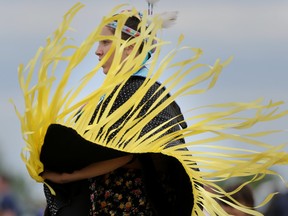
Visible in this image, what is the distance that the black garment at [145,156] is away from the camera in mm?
3357

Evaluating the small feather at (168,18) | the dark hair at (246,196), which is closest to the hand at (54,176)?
the small feather at (168,18)

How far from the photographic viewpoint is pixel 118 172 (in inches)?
138

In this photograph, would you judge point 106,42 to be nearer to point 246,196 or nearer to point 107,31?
point 107,31

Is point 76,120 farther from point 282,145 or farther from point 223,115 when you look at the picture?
point 282,145

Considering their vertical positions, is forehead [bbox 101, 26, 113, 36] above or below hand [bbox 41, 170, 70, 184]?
above

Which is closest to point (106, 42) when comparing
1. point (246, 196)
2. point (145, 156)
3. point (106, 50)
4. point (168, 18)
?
point (106, 50)

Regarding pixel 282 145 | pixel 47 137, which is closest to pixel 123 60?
Result: pixel 47 137

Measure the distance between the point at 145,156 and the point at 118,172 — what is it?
5.3 inches

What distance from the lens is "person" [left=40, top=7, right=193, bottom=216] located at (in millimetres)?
3375

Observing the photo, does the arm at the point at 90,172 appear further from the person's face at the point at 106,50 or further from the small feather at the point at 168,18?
the small feather at the point at 168,18

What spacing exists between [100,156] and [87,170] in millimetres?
103

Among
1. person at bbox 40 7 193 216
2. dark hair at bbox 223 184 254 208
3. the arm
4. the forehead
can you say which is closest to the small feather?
person at bbox 40 7 193 216

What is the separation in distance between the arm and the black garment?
0.02 m

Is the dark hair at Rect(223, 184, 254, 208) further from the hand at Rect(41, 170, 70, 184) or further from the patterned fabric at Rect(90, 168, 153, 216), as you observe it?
the hand at Rect(41, 170, 70, 184)
